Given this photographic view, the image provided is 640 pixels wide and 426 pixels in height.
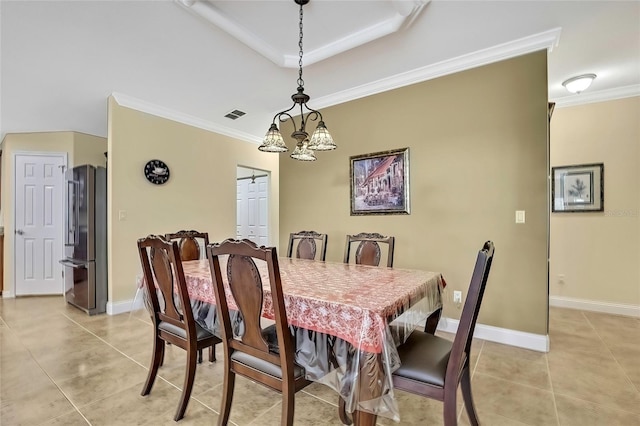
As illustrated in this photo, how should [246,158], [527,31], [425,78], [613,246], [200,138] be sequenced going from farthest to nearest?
[246,158]
[200,138]
[613,246]
[425,78]
[527,31]

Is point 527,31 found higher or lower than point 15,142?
higher

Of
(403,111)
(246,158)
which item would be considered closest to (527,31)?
(403,111)

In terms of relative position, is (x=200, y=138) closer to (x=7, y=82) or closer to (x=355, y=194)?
(x=7, y=82)

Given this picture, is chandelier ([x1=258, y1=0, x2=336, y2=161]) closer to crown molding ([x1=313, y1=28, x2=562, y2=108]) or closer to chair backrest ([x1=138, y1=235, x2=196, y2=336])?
chair backrest ([x1=138, y1=235, x2=196, y2=336])

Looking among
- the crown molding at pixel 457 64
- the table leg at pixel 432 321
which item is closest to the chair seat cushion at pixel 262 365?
the table leg at pixel 432 321

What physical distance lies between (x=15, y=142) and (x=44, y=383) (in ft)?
14.1

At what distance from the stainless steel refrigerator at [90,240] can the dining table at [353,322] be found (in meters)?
2.38

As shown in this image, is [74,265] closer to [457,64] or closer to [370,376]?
[370,376]

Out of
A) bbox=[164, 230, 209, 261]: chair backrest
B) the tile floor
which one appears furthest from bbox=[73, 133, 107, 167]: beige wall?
bbox=[164, 230, 209, 261]: chair backrest

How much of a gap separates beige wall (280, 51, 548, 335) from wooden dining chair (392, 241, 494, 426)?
158cm

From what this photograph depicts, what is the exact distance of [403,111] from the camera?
329cm

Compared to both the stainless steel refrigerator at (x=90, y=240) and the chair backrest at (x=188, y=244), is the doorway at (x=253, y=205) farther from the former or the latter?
the chair backrest at (x=188, y=244)

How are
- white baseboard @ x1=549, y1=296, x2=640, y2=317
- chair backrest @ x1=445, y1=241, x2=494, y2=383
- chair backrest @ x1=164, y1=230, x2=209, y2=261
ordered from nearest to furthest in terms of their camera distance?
chair backrest @ x1=445, y1=241, x2=494, y2=383
chair backrest @ x1=164, y1=230, x2=209, y2=261
white baseboard @ x1=549, y1=296, x2=640, y2=317

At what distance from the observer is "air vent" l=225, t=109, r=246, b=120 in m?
4.28
